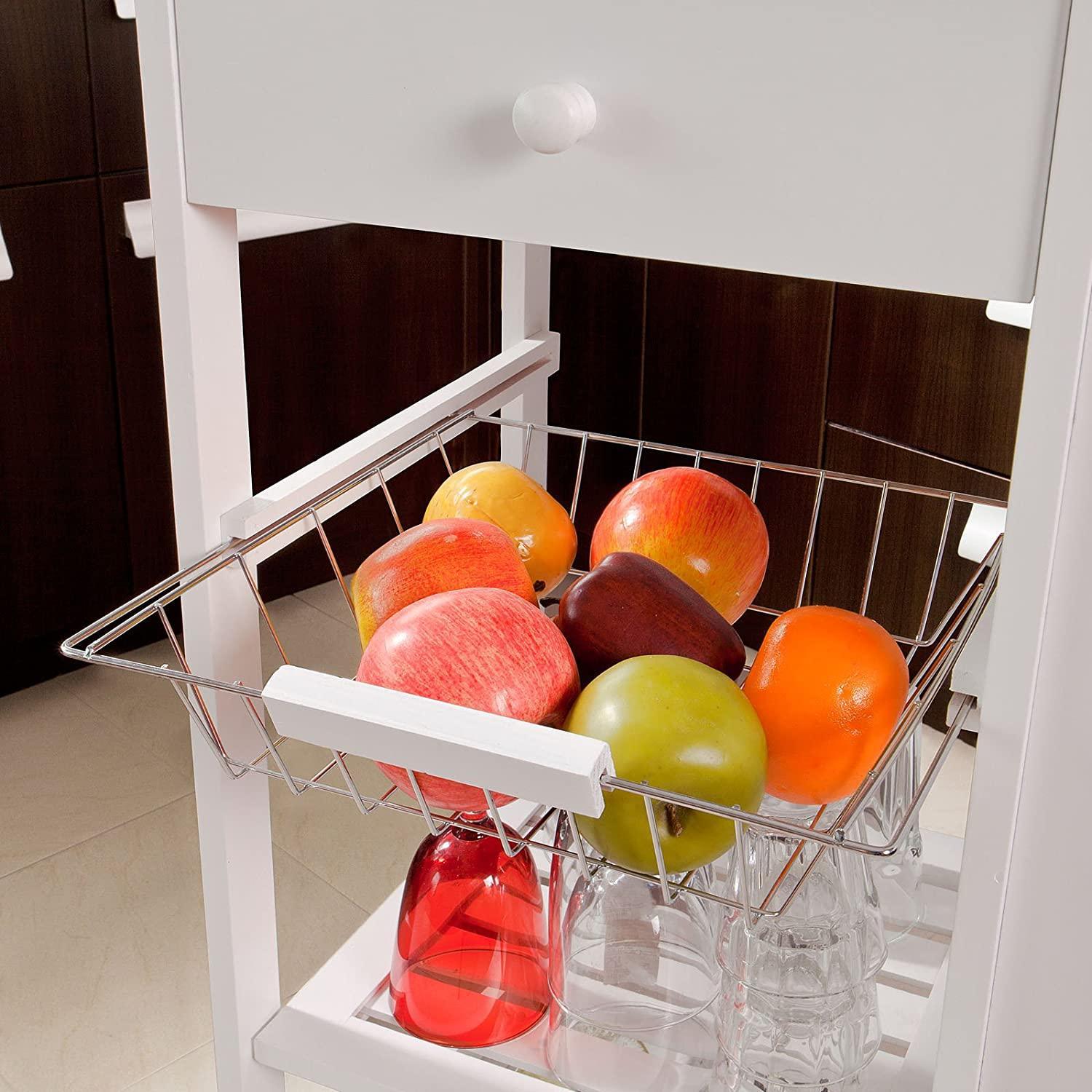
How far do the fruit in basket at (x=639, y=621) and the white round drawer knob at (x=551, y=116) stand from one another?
22 centimetres

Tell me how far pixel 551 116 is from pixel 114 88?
1.15 m

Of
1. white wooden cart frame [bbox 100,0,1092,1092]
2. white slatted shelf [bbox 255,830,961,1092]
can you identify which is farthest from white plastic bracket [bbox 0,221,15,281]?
white slatted shelf [bbox 255,830,961,1092]

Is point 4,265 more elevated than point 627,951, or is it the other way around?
point 4,265

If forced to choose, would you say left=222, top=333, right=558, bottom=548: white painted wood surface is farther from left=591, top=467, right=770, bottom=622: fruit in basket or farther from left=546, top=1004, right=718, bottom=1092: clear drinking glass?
left=546, top=1004, right=718, bottom=1092: clear drinking glass

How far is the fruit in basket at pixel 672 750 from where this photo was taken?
50 centimetres

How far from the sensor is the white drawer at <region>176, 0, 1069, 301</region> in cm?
40

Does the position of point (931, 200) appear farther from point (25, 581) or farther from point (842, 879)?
point (25, 581)

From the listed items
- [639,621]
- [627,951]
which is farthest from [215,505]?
[627,951]

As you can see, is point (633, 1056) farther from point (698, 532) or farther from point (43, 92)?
point (43, 92)

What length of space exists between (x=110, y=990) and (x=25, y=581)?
0.56 metres

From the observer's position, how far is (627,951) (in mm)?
718

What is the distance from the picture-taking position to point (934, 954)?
784mm

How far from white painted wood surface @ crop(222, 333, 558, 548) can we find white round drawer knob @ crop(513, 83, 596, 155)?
245 millimetres

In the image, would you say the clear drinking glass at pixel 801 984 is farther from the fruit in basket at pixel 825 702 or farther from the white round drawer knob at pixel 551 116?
the white round drawer knob at pixel 551 116
